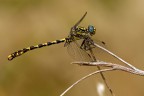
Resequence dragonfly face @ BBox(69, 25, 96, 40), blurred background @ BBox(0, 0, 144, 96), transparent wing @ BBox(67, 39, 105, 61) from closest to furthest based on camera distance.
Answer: transparent wing @ BBox(67, 39, 105, 61)
dragonfly face @ BBox(69, 25, 96, 40)
blurred background @ BBox(0, 0, 144, 96)

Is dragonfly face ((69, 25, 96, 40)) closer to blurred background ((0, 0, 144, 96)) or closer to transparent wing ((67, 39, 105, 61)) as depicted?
transparent wing ((67, 39, 105, 61))

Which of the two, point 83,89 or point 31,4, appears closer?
point 83,89

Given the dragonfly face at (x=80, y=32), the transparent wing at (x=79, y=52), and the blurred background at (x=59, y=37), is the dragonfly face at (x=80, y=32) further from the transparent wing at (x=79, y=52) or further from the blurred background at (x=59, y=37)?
the blurred background at (x=59, y=37)

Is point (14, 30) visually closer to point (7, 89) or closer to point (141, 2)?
point (7, 89)

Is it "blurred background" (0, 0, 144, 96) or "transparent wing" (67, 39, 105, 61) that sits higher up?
"transparent wing" (67, 39, 105, 61)

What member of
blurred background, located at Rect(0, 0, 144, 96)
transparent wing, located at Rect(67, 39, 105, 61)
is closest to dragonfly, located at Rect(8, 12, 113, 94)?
transparent wing, located at Rect(67, 39, 105, 61)

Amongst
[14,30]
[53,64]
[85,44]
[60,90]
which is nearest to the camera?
[85,44]

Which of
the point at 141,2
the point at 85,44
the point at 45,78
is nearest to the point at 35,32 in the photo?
the point at 45,78

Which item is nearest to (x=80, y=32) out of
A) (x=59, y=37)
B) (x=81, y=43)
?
(x=81, y=43)
